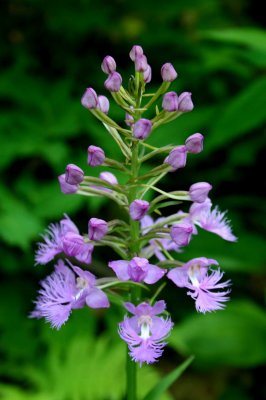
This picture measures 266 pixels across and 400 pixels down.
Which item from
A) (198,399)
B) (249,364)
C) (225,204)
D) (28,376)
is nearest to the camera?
(249,364)

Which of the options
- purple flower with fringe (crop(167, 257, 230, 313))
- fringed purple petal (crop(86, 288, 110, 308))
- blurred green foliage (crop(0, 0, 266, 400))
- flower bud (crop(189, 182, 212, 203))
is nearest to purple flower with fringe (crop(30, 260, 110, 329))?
fringed purple petal (crop(86, 288, 110, 308))

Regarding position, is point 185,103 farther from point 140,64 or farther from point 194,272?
point 194,272

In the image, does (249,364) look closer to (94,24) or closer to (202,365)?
(202,365)

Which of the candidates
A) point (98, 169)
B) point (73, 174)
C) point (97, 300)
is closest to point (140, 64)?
point (73, 174)

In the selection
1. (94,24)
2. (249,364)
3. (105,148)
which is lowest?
(249,364)

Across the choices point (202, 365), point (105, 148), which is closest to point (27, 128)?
point (105, 148)

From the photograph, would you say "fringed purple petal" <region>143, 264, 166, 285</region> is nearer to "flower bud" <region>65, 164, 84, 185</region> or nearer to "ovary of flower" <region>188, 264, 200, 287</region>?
"ovary of flower" <region>188, 264, 200, 287</region>

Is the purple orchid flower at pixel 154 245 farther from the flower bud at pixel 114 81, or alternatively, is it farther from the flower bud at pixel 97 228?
the flower bud at pixel 114 81
